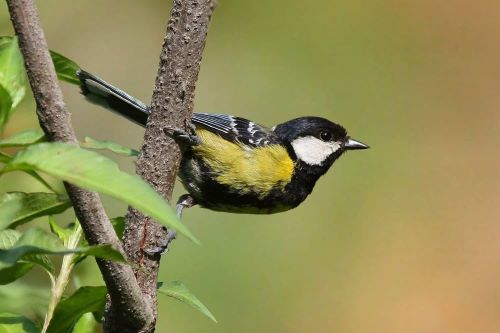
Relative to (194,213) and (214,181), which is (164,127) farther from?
(194,213)

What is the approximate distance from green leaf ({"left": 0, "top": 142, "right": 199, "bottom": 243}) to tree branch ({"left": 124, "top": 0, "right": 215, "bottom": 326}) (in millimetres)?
440

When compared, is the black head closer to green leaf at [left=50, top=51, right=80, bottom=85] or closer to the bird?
the bird

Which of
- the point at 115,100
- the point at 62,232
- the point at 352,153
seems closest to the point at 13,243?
the point at 62,232

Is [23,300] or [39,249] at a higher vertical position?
[39,249]

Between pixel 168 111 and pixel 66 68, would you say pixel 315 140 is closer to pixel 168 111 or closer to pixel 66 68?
pixel 168 111

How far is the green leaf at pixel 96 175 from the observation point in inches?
30.5

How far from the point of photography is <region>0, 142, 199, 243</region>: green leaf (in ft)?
2.54

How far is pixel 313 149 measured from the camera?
282 centimetres

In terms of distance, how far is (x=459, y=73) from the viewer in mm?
3865

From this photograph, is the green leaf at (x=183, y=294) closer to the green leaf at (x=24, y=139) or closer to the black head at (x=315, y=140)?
the green leaf at (x=24, y=139)

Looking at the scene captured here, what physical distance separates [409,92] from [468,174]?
1.59 feet

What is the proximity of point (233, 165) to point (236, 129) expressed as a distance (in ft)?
0.55

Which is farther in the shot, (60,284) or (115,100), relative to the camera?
(115,100)

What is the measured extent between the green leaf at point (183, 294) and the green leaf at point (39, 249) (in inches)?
10.6
